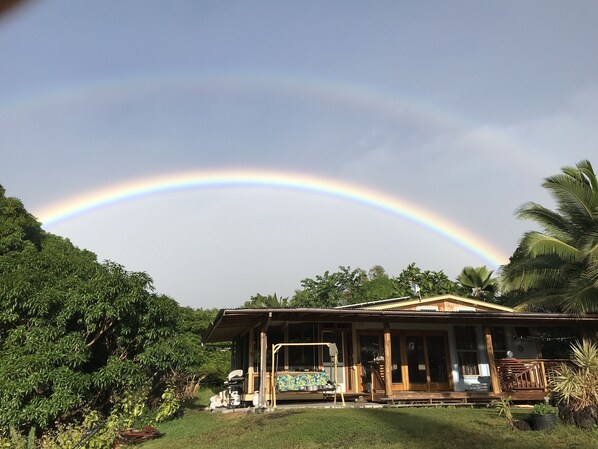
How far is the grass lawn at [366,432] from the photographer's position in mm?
8703

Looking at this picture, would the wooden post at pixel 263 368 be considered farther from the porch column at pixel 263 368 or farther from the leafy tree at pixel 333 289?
the leafy tree at pixel 333 289

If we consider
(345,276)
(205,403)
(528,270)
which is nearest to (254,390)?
(205,403)

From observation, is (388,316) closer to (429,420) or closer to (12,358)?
(429,420)

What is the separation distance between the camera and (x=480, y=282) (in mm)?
32406

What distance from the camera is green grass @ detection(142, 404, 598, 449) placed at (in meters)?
8.70

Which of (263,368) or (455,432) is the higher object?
(263,368)

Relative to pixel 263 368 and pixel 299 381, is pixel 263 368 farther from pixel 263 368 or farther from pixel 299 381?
pixel 299 381

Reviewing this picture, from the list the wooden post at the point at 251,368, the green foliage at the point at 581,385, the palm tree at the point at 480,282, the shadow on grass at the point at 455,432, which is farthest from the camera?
the palm tree at the point at 480,282

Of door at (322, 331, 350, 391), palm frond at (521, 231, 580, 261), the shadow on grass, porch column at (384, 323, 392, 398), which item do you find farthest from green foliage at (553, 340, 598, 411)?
palm frond at (521, 231, 580, 261)

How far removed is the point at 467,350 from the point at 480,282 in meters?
15.6

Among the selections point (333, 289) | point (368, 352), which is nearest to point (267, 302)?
point (333, 289)

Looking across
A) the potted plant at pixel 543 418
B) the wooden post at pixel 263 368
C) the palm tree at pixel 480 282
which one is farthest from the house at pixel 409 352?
the palm tree at pixel 480 282

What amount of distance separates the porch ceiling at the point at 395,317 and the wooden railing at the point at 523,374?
1.41 m

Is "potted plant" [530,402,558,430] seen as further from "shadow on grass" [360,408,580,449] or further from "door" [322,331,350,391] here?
"door" [322,331,350,391]
